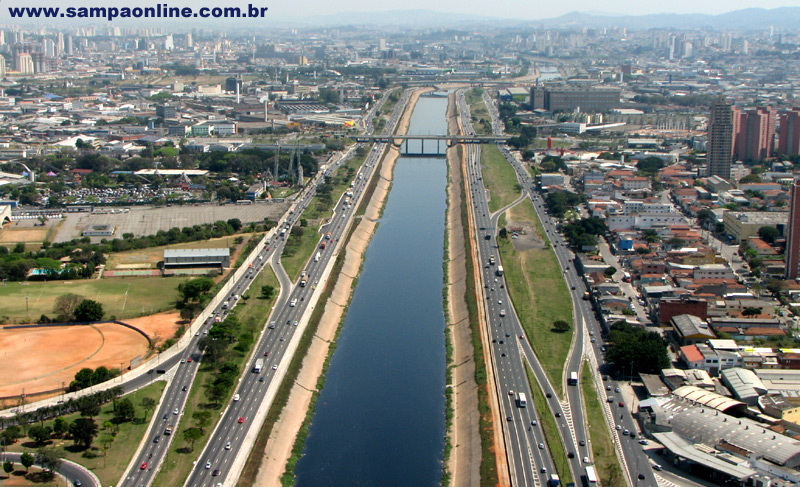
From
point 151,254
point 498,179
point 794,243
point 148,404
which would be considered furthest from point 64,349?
point 498,179

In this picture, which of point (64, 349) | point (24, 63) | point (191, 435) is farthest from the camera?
point (24, 63)

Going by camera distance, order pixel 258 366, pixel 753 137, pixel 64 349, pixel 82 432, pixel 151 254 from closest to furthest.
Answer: pixel 82 432
pixel 258 366
pixel 64 349
pixel 151 254
pixel 753 137

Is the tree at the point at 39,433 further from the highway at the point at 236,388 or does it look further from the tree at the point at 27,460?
the highway at the point at 236,388

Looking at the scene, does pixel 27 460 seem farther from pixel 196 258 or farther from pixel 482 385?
pixel 196 258

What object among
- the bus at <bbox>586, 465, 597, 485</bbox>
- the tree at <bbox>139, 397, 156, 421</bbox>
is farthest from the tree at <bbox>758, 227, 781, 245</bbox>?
the tree at <bbox>139, 397, 156, 421</bbox>

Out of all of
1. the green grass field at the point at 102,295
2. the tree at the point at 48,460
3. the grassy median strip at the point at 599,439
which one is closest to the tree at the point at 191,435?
the tree at the point at 48,460

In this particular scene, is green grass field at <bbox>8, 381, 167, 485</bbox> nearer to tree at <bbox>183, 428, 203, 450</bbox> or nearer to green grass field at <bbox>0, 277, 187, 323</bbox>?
tree at <bbox>183, 428, 203, 450</bbox>

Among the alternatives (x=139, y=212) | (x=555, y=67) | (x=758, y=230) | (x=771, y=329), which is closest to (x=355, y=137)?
(x=139, y=212)
